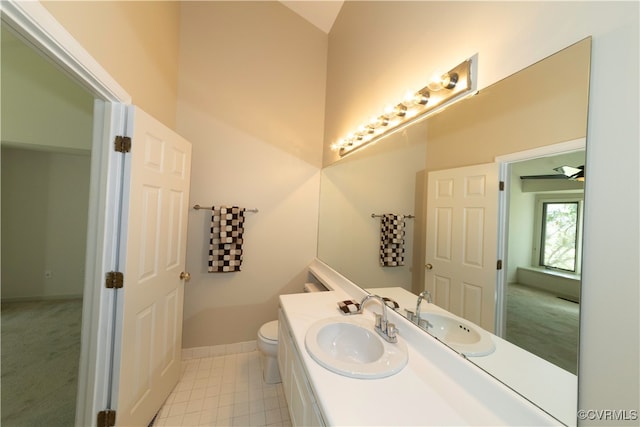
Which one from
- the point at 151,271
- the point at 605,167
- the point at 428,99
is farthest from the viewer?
the point at 151,271

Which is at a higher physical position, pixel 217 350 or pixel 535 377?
pixel 535 377

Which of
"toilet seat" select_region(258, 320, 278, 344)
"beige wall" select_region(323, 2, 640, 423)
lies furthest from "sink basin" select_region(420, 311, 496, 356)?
"toilet seat" select_region(258, 320, 278, 344)

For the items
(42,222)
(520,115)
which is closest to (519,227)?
(520,115)

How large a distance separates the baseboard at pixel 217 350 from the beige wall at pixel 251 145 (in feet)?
0.16

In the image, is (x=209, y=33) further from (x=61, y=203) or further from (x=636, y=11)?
(x=61, y=203)

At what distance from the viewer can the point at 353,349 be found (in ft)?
4.19

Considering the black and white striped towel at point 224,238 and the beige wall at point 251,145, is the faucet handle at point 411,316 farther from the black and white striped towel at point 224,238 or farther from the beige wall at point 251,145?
the black and white striped towel at point 224,238

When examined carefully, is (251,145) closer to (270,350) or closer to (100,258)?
(100,258)

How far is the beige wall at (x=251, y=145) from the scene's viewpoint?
7.50ft

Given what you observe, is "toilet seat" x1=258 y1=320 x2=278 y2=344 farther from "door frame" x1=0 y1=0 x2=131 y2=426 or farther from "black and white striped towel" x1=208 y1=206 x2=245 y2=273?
"door frame" x1=0 y1=0 x2=131 y2=426

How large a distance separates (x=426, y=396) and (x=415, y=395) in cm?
4

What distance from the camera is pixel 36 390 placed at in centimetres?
178

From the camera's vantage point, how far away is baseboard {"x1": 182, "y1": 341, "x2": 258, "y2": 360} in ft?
7.50

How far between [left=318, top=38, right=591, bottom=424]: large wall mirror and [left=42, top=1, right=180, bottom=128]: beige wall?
1508mm
